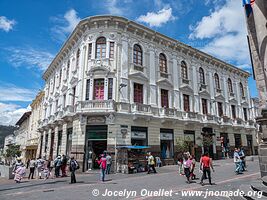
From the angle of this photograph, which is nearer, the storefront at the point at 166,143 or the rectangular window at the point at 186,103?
the storefront at the point at 166,143

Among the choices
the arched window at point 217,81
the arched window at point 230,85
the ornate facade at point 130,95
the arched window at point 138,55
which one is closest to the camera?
the ornate facade at point 130,95

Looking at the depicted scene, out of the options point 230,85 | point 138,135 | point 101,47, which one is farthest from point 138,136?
point 230,85

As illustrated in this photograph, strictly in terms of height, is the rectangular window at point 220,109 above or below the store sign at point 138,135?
above

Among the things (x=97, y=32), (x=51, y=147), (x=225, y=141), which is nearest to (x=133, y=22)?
(x=97, y=32)

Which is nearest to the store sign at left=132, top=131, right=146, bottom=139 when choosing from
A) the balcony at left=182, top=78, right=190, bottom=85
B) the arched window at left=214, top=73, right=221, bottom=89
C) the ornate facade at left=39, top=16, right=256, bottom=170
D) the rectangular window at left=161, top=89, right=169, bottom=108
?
the ornate facade at left=39, top=16, right=256, bottom=170

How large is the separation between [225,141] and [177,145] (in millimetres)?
10913

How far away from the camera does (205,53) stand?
28.2 meters

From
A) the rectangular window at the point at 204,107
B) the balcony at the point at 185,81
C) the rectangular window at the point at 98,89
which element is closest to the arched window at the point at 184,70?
the balcony at the point at 185,81

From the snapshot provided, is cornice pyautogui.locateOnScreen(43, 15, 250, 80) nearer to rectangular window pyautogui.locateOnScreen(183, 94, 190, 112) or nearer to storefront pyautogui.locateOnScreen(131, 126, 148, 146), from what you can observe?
rectangular window pyautogui.locateOnScreen(183, 94, 190, 112)

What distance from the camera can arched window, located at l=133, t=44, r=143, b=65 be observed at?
2181 centimetres

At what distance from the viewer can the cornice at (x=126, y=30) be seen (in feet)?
68.0

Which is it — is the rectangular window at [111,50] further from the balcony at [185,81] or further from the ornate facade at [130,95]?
the balcony at [185,81]

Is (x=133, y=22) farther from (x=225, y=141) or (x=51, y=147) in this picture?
(x=225, y=141)

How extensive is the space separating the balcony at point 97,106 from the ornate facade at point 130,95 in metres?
0.09
